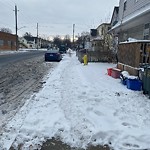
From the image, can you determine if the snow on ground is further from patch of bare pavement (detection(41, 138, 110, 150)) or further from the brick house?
the brick house

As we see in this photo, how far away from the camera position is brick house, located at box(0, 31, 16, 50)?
58.7m

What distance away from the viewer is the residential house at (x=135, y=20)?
1562 cm

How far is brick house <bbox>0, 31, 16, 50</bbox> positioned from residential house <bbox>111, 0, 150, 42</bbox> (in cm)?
3937

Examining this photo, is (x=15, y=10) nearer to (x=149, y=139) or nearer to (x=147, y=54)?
(x=147, y=54)

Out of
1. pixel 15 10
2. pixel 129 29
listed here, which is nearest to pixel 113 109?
pixel 129 29

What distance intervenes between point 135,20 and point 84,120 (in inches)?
485

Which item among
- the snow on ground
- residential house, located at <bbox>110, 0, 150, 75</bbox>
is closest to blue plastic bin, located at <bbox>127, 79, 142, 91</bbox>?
the snow on ground

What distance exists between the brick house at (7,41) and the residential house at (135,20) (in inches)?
1550

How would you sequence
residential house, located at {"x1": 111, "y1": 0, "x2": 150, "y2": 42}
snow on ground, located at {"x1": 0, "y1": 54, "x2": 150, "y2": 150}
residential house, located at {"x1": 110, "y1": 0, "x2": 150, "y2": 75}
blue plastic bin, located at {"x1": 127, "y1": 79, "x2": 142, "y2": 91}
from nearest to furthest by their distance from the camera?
snow on ground, located at {"x1": 0, "y1": 54, "x2": 150, "y2": 150}
blue plastic bin, located at {"x1": 127, "y1": 79, "x2": 142, "y2": 91}
residential house, located at {"x1": 110, "y1": 0, "x2": 150, "y2": 75}
residential house, located at {"x1": 111, "y1": 0, "x2": 150, "y2": 42}

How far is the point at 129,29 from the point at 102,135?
17.8 meters

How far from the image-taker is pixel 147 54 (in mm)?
10773

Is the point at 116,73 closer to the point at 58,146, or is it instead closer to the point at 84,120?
the point at 84,120

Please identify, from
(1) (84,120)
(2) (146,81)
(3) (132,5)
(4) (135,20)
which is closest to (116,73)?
(2) (146,81)

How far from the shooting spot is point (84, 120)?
5.93m
